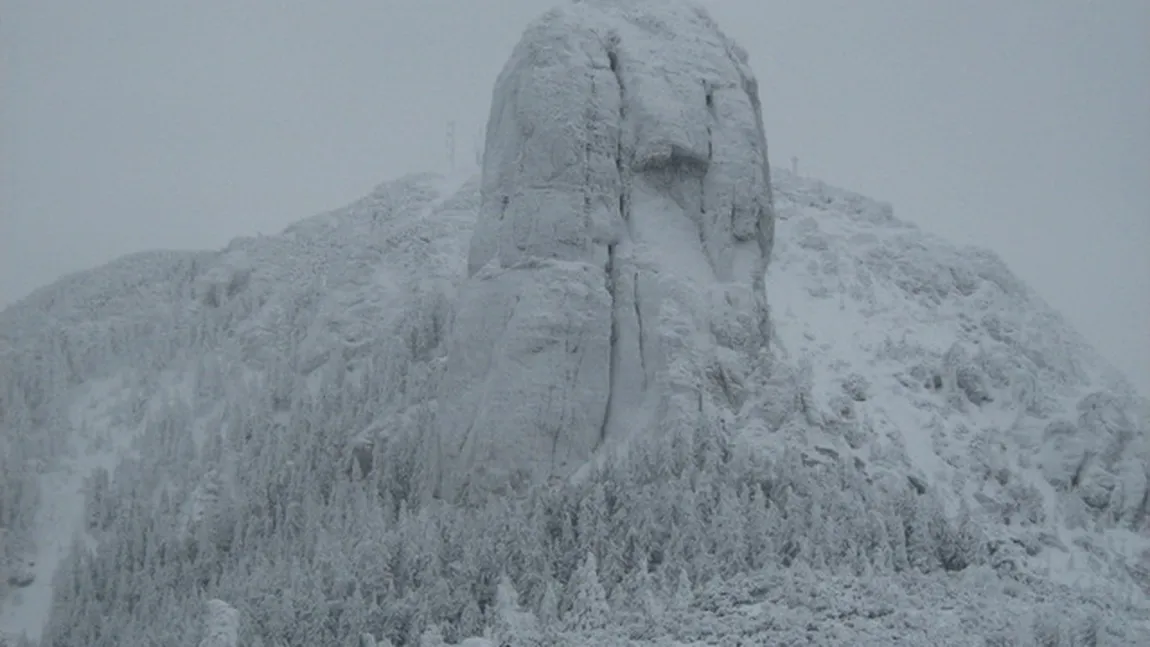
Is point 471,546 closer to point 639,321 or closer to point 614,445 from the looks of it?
point 614,445

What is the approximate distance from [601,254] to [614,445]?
598 cm

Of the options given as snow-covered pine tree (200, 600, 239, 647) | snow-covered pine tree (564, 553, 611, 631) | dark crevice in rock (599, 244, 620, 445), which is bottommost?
snow-covered pine tree (200, 600, 239, 647)

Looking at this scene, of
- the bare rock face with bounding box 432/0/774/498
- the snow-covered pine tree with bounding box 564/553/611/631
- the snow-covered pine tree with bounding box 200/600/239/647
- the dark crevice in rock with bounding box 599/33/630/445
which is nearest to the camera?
the snow-covered pine tree with bounding box 564/553/611/631

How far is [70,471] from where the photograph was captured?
154 ft

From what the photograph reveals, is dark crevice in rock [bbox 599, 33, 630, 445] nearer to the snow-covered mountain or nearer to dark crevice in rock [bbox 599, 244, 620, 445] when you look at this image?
dark crevice in rock [bbox 599, 244, 620, 445]

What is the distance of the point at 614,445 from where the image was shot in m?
32.4

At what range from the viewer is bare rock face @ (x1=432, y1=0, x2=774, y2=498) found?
3288 centimetres

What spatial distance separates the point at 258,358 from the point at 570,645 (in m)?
30.9

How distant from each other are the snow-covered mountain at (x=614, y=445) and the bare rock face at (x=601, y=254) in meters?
0.09

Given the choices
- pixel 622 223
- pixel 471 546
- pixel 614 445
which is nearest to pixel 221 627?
pixel 471 546

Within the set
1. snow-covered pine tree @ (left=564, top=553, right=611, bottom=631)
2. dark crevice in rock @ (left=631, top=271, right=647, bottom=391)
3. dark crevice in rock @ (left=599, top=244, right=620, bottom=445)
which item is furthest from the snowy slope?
snow-covered pine tree @ (left=564, top=553, right=611, bottom=631)

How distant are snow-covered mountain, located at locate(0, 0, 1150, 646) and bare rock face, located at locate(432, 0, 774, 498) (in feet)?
0.31

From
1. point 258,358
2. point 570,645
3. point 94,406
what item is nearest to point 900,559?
point 570,645

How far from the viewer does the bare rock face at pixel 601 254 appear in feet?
108
